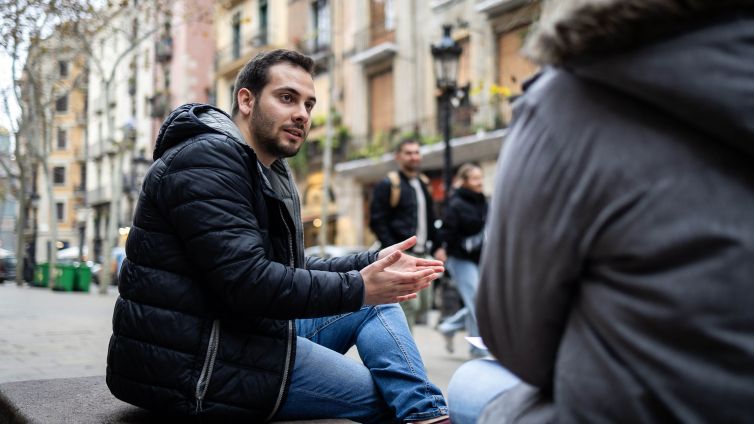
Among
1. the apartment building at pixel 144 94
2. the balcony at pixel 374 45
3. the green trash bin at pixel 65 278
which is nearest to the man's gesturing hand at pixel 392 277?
the green trash bin at pixel 65 278

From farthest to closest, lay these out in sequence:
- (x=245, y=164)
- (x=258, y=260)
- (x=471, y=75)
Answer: (x=471, y=75)
(x=245, y=164)
(x=258, y=260)

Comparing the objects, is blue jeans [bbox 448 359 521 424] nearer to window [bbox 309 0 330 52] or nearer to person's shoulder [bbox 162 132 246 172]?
person's shoulder [bbox 162 132 246 172]

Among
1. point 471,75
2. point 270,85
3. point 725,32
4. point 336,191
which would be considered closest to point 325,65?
point 336,191

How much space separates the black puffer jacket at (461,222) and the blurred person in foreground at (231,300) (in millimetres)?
4617

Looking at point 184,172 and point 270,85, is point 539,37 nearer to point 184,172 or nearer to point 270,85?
point 184,172

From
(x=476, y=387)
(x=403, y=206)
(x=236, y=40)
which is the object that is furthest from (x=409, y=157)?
(x=236, y=40)

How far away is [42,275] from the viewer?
2534 centimetres

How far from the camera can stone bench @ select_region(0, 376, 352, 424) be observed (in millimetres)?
2324

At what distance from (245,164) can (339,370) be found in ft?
2.40

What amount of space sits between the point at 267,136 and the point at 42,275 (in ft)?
84.0

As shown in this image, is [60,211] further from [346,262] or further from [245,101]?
[346,262]

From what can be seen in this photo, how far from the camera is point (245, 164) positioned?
2164mm

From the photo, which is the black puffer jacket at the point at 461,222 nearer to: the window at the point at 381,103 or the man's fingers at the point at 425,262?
the man's fingers at the point at 425,262

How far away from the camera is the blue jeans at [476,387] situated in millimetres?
1523
